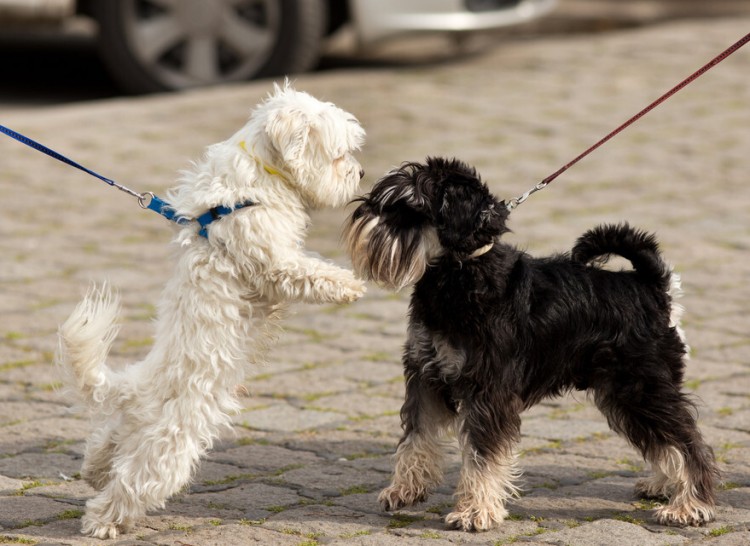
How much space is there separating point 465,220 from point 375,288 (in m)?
3.25

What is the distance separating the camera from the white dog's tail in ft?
13.9

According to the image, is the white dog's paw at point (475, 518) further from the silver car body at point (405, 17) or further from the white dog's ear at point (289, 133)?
the silver car body at point (405, 17)

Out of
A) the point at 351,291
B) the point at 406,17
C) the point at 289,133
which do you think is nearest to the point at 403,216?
the point at 351,291

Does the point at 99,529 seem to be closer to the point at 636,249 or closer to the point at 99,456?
the point at 99,456

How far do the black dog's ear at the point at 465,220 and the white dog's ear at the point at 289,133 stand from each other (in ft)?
1.78

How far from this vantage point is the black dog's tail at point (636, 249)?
455cm

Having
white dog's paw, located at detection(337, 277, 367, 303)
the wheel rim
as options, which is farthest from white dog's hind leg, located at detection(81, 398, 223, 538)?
the wheel rim

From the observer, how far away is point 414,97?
35.2 feet

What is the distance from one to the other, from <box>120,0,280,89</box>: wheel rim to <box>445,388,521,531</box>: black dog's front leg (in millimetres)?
6470

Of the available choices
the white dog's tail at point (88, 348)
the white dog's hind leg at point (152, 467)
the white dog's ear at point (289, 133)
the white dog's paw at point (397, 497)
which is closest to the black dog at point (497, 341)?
the white dog's paw at point (397, 497)

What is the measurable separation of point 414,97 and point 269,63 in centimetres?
132

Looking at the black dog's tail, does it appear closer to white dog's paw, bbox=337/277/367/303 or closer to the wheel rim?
white dog's paw, bbox=337/277/367/303

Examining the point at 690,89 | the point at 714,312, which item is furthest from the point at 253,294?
the point at 690,89

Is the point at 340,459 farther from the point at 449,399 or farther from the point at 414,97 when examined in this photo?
the point at 414,97
